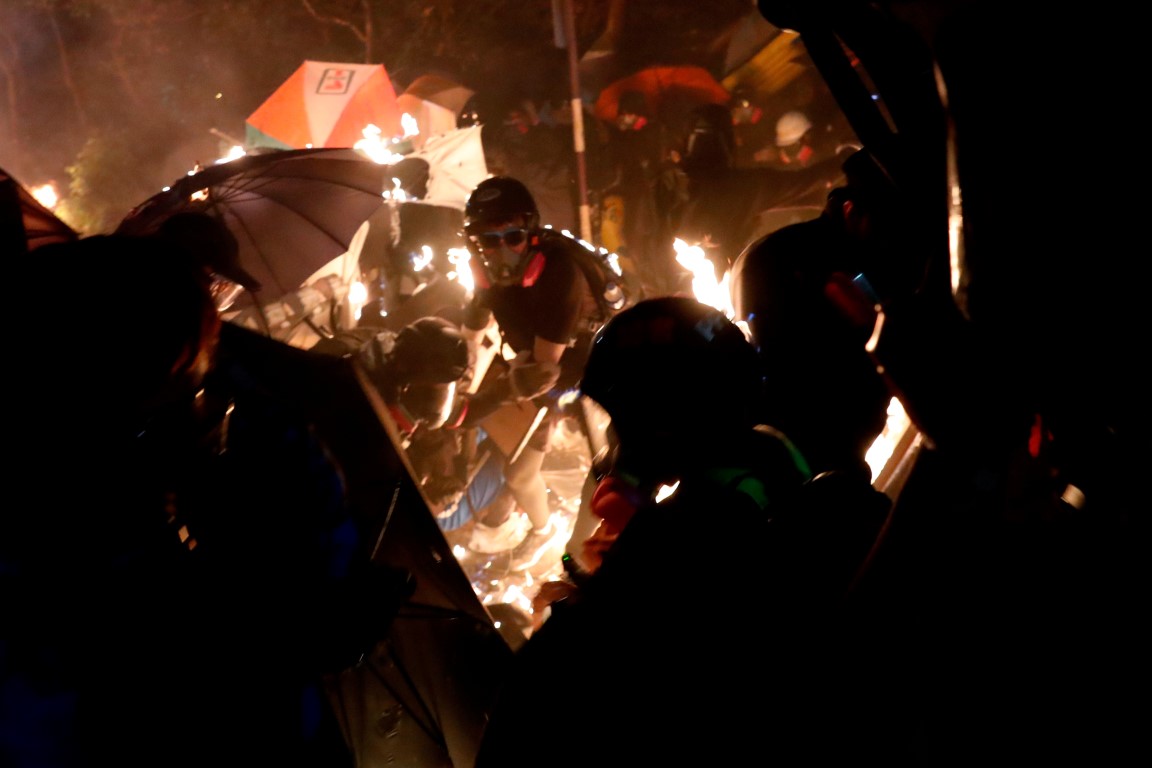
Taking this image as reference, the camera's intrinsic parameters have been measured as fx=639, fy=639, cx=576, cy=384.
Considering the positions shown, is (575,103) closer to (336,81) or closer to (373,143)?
(373,143)

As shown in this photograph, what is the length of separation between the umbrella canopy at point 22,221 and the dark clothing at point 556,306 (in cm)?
379

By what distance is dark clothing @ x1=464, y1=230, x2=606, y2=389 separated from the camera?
21.2 ft

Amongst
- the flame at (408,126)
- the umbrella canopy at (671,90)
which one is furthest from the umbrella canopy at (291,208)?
the umbrella canopy at (671,90)

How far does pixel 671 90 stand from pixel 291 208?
11758 millimetres

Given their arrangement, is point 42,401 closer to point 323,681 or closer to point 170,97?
point 323,681

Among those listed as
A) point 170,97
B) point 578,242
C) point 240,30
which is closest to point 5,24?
point 170,97

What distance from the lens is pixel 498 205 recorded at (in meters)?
6.44

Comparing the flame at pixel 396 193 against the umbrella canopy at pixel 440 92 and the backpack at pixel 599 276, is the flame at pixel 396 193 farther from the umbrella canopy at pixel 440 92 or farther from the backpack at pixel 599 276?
the umbrella canopy at pixel 440 92

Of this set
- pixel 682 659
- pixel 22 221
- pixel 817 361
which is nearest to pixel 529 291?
pixel 817 361

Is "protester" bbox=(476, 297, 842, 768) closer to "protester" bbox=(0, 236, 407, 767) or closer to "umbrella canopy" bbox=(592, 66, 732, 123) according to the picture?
"protester" bbox=(0, 236, 407, 767)

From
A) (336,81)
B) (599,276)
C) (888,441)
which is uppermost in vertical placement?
(336,81)

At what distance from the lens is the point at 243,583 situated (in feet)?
7.34

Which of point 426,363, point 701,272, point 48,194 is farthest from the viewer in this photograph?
point 48,194

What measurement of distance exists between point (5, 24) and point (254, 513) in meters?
29.9
